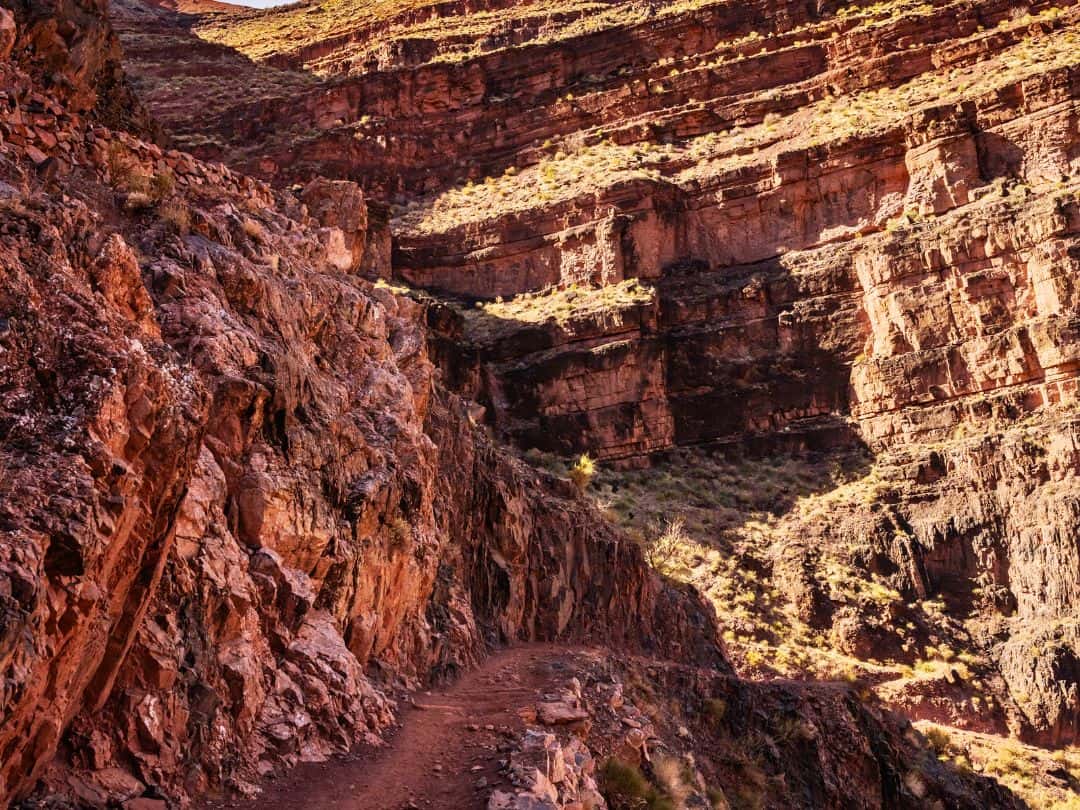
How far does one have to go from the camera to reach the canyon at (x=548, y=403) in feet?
20.5

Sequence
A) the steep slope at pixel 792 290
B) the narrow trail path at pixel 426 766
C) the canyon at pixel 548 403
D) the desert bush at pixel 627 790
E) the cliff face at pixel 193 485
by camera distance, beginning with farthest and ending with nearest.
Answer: the steep slope at pixel 792 290, the desert bush at pixel 627 790, the narrow trail path at pixel 426 766, the canyon at pixel 548 403, the cliff face at pixel 193 485

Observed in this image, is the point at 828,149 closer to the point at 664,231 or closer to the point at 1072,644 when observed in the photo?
the point at 664,231

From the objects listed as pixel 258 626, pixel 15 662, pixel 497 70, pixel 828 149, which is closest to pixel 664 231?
pixel 828 149

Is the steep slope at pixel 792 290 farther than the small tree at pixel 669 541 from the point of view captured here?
No

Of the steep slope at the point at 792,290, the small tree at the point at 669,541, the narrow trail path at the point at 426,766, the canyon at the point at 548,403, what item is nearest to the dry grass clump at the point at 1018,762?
the canyon at the point at 548,403

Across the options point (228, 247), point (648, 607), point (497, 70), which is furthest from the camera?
point (497, 70)

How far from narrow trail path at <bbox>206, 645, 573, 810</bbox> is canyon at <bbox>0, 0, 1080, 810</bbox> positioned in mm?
68

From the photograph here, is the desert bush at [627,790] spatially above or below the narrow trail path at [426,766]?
below

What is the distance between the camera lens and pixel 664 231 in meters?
45.7

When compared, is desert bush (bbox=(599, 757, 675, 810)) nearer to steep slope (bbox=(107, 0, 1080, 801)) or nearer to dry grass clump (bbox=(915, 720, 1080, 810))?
dry grass clump (bbox=(915, 720, 1080, 810))

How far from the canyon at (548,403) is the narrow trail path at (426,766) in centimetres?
7

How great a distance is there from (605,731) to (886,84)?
45861 mm

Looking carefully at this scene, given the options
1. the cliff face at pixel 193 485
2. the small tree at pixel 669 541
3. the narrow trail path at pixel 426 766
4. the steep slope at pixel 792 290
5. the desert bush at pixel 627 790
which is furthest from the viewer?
the small tree at pixel 669 541

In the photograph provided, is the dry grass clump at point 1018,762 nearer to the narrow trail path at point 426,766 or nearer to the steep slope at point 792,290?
the steep slope at point 792,290
